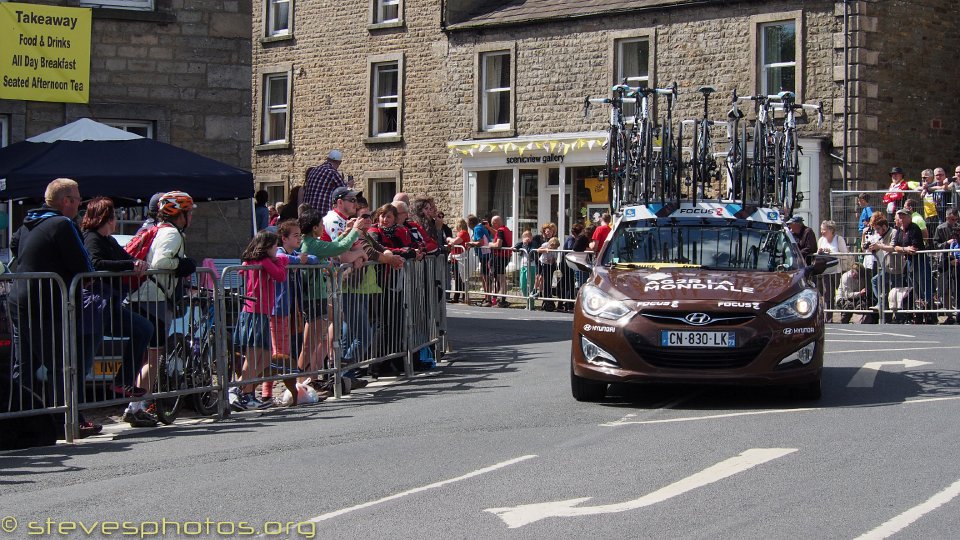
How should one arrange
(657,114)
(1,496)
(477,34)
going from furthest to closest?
(477,34), (657,114), (1,496)

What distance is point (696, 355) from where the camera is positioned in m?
11.6

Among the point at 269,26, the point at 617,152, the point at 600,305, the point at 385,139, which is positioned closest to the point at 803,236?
the point at 617,152

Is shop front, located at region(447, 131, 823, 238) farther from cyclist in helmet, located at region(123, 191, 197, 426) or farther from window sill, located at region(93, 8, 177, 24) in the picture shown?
cyclist in helmet, located at region(123, 191, 197, 426)

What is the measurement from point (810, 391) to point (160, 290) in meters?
5.40

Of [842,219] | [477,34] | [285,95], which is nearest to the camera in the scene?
[842,219]

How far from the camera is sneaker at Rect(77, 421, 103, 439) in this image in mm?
10781

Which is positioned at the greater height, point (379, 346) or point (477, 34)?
point (477, 34)

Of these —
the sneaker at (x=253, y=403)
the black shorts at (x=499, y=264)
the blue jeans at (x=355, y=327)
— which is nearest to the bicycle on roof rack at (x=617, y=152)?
the blue jeans at (x=355, y=327)

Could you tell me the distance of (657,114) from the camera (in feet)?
115

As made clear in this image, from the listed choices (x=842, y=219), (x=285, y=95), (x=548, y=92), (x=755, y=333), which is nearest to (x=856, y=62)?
(x=842, y=219)

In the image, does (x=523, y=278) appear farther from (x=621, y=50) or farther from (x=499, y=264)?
(x=621, y=50)

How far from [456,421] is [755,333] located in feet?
8.20

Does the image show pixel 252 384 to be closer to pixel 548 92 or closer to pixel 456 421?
pixel 456 421

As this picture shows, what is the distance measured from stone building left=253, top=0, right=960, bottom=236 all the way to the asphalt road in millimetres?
19031
